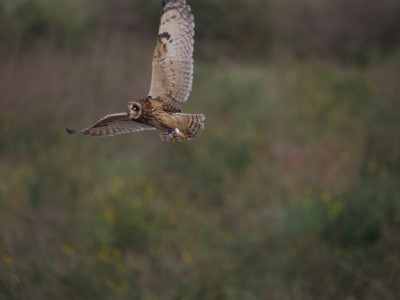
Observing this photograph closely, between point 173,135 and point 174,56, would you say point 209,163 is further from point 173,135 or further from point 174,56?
point 173,135

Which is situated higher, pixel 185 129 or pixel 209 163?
pixel 209 163

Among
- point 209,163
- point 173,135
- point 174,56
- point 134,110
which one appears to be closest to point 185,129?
point 173,135

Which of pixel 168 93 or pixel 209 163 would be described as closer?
pixel 168 93

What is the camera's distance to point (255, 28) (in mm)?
15508

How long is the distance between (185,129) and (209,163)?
7.08 metres

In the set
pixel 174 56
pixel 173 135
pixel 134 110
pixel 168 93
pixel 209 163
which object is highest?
pixel 209 163

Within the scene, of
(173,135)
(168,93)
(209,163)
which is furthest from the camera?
(209,163)

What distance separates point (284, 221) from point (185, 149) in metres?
2.58

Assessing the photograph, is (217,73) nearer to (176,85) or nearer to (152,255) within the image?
(152,255)

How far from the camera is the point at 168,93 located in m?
4.00

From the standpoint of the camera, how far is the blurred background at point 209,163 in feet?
25.7

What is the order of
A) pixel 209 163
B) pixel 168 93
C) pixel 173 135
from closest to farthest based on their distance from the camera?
pixel 173 135
pixel 168 93
pixel 209 163

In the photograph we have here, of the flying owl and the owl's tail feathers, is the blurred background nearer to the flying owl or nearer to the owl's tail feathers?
the flying owl

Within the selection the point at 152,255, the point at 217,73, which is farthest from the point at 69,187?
the point at 217,73
